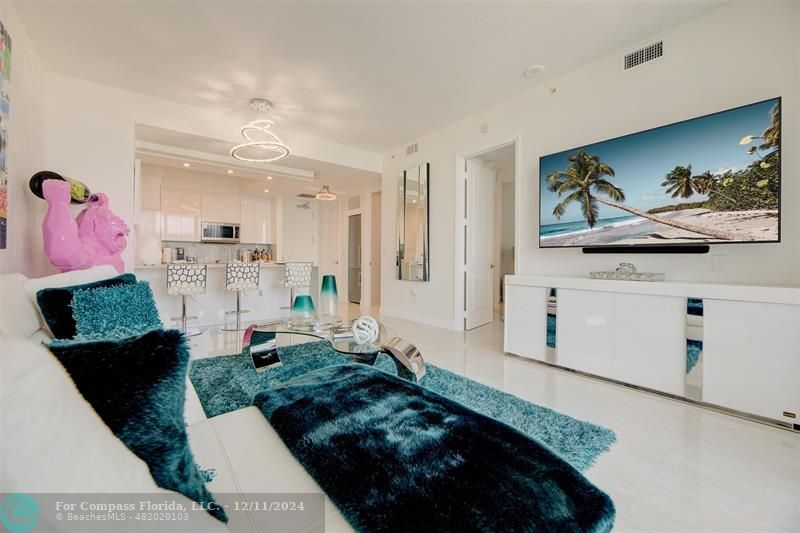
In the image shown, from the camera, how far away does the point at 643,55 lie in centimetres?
273

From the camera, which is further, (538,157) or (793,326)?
(538,157)

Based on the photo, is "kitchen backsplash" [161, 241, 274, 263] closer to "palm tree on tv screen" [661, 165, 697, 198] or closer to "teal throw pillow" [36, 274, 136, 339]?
"teal throw pillow" [36, 274, 136, 339]

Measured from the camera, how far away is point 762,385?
191 cm

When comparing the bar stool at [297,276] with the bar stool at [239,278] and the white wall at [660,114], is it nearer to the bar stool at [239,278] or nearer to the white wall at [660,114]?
the bar stool at [239,278]

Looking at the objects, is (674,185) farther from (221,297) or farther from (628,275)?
(221,297)

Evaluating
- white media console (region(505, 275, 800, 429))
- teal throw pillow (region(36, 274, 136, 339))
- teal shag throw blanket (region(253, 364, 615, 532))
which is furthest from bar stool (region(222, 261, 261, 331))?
teal shag throw blanket (region(253, 364, 615, 532))

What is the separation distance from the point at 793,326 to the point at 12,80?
530cm

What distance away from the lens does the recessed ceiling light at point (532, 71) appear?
3.11 metres

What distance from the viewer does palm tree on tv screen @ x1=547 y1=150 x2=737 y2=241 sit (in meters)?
2.74

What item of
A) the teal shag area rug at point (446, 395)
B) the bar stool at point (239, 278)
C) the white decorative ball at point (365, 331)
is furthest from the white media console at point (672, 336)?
the bar stool at point (239, 278)

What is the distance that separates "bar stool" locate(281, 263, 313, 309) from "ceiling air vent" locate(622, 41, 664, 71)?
4.40 m

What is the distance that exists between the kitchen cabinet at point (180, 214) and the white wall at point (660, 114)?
4831 mm

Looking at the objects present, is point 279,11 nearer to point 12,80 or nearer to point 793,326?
point 12,80

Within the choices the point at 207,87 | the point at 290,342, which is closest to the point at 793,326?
the point at 290,342
